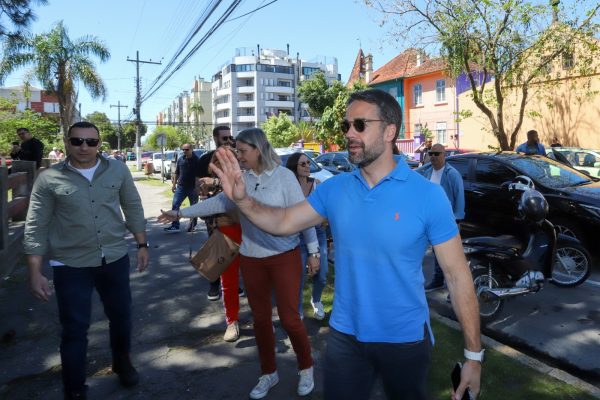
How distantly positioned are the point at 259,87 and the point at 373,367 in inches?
3318

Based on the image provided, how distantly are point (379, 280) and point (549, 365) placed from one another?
2.78 metres

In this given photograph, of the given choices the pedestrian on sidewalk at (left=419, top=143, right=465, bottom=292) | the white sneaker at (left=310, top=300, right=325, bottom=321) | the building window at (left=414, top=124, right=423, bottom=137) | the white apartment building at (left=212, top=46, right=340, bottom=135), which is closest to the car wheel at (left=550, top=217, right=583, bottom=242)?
the pedestrian on sidewalk at (left=419, top=143, right=465, bottom=292)

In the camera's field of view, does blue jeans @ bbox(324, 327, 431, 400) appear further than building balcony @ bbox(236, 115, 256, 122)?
No

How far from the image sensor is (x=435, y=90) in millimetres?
31766

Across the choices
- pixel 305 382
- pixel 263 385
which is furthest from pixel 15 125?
pixel 305 382

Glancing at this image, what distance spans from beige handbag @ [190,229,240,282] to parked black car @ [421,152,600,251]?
10.7 ft

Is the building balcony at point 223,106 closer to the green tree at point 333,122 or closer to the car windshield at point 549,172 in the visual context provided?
the green tree at point 333,122

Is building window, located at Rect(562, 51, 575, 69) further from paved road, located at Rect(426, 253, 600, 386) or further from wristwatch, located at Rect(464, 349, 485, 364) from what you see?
wristwatch, located at Rect(464, 349, 485, 364)

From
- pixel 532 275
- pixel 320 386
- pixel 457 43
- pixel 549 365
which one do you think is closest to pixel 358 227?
pixel 320 386

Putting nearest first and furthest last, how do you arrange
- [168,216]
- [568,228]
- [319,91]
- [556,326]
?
[168,216] → [556,326] → [568,228] → [319,91]

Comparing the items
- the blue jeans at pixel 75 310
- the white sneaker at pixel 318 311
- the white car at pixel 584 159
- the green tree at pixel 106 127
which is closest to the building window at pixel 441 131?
the white car at pixel 584 159

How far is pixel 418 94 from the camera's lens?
33625mm

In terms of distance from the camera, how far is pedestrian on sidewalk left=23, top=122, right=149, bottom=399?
3.06 metres

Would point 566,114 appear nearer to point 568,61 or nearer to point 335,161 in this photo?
point 568,61
